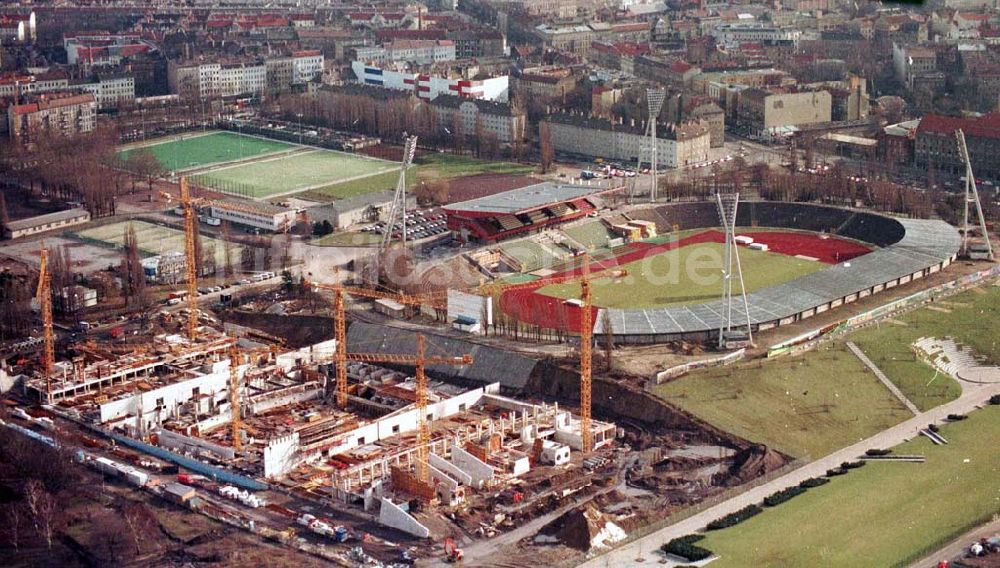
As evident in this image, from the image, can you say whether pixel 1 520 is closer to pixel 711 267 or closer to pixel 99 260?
pixel 99 260

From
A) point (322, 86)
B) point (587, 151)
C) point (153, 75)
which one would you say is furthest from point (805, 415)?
point (153, 75)

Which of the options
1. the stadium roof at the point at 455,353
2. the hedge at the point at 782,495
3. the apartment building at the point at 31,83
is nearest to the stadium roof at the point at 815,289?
the stadium roof at the point at 455,353

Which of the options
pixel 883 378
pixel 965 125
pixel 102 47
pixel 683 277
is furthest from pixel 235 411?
pixel 102 47

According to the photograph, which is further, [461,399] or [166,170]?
[166,170]

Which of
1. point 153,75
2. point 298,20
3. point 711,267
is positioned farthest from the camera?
point 298,20

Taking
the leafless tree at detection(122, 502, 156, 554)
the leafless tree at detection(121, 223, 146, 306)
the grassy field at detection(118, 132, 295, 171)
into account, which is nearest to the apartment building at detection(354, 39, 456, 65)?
the grassy field at detection(118, 132, 295, 171)

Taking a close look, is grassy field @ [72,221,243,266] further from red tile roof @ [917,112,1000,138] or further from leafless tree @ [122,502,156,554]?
red tile roof @ [917,112,1000,138]

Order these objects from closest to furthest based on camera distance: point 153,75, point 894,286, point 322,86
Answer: point 894,286, point 322,86, point 153,75
